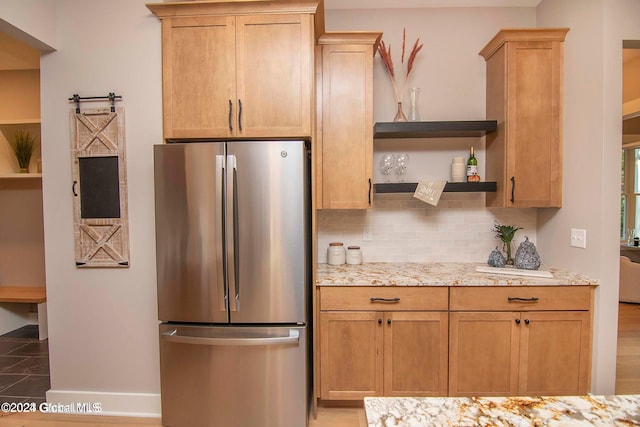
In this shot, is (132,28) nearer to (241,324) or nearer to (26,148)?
(241,324)

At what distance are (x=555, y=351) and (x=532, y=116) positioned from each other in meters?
1.63

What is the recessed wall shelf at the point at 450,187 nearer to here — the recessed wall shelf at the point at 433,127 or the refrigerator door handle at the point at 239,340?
the recessed wall shelf at the point at 433,127

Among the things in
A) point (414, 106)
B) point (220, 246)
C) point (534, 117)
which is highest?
point (414, 106)

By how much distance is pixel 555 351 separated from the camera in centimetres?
206

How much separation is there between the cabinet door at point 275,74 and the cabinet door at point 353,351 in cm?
126

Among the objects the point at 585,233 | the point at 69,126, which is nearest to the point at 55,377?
the point at 69,126

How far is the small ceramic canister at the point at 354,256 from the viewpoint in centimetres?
257

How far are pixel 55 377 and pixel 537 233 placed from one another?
388cm

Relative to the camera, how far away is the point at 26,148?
340cm

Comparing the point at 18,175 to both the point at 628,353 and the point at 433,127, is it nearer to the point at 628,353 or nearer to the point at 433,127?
the point at 433,127

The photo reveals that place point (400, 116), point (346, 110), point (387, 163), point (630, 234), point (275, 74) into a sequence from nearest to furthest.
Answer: point (275, 74) → point (346, 110) → point (400, 116) → point (387, 163) → point (630, 234)

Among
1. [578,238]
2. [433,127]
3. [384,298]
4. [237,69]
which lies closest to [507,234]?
[578,238]

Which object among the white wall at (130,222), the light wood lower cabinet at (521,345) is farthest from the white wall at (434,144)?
the white wall at (130,222)

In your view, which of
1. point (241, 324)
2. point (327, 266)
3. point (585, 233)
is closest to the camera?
point (241, 324)
